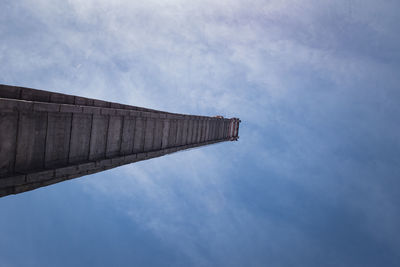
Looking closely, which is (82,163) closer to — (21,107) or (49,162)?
(49,162)

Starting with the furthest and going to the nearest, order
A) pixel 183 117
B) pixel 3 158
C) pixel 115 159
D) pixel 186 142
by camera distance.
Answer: pixel 186 142 < pixel 183 117 < pixel 115 159 < pixel 3 158

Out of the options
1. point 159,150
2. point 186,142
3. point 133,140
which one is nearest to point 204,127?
point 186,142

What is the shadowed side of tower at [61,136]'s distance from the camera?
28.8ft

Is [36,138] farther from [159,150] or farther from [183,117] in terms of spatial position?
[183,117]

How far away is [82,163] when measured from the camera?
1213 centimetres

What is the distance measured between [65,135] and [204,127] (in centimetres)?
2606

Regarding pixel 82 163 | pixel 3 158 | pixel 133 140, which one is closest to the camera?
pixel 3 158

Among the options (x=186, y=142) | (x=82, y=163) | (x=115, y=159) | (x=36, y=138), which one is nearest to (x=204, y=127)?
(x=186, y=142)

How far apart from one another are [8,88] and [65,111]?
2236mm

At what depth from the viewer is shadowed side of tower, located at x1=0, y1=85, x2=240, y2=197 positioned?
A: 8781mm

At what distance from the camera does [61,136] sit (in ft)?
36.4

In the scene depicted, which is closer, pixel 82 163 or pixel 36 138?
pixel 36 138

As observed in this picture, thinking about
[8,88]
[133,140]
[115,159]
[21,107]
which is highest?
[8,88]

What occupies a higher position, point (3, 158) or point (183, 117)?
point (183, 117)
